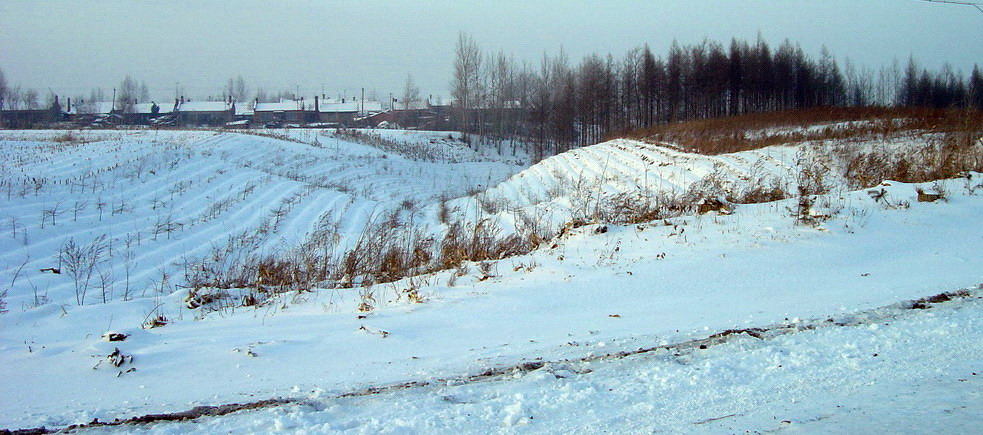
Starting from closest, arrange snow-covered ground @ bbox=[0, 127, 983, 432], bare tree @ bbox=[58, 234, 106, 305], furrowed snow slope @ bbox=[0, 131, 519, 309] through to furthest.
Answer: snow-covered ground @ bbox=[0, 127, 983, 432], bare tree @ bbox=[58, 234, 106, 305], furrowed snow slope @ bbox=[0, 131, 519, 309]

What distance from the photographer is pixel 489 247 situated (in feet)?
23.4

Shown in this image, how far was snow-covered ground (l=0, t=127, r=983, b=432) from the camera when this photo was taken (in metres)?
2.85

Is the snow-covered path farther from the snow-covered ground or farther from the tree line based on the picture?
the tree line

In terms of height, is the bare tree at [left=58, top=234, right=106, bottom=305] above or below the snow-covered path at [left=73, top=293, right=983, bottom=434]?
below

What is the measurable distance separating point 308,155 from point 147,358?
25917mm

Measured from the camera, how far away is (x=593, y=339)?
3.90 m

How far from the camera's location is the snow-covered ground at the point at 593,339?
2850 mm

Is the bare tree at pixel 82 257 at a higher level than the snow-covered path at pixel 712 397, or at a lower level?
lower

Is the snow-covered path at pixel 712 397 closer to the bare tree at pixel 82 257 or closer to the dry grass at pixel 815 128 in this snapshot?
the bare tree at pixel 82 257

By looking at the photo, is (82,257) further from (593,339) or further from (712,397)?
(712,397)

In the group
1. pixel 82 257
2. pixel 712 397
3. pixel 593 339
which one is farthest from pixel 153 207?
pixel 712 397

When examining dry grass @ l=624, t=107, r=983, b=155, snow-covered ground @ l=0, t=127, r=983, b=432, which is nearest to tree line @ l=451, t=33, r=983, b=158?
dry grass @ l=624, t=107, r=983, b=155

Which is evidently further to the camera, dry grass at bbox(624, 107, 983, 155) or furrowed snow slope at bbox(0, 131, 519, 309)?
dry grass at bbox(624, 107, 983, 155)

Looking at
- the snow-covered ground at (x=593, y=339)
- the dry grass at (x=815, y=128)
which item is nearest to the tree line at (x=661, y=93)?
the dry grass at (x=815, y=128)
